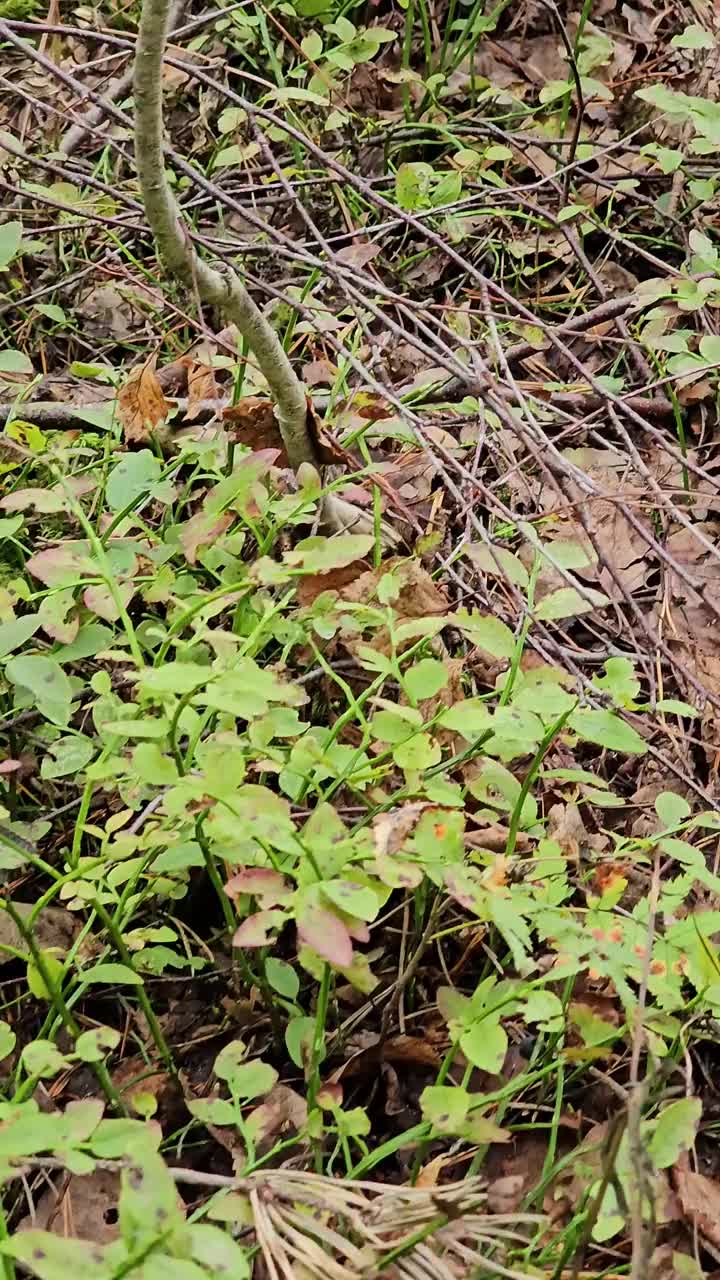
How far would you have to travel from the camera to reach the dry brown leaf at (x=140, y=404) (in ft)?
6.02

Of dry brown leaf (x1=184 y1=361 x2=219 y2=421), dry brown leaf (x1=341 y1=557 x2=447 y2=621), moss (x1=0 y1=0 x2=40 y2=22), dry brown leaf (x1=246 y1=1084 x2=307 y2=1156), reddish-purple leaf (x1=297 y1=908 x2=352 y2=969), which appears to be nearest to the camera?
reddish-purple leaf (x1=297 y1=908 x2=352 y2=969)

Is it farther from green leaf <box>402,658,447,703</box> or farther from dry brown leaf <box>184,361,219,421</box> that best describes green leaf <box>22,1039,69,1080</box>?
dry brown leaf <box>184,361,219,421</box>


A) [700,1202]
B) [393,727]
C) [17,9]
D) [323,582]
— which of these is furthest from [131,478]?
[17,9]

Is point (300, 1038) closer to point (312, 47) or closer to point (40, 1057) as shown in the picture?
point (40, 1057)

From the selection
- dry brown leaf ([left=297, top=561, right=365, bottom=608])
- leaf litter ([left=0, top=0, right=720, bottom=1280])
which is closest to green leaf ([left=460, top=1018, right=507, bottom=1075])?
leaf litter ([left=0, top=0, right=720, bottom=1280])

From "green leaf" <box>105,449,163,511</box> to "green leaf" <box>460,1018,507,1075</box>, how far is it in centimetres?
94

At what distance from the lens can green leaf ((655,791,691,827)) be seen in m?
1.32

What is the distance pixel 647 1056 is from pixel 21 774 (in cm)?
97

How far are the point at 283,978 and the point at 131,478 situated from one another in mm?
795

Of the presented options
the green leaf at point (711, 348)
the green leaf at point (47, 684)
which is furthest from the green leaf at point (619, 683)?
the green leaf at point (711, 348)

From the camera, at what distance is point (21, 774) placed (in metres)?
1.67

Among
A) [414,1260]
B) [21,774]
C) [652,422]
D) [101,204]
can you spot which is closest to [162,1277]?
[414,1260]

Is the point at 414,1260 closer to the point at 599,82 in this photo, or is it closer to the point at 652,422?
the point at 652,422

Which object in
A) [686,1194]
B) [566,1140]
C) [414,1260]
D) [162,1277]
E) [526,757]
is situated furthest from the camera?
[526,757]
